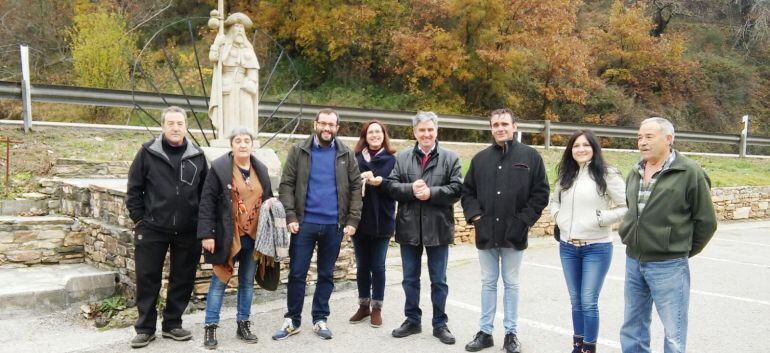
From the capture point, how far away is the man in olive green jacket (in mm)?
3678

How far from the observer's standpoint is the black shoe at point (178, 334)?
4.86 m

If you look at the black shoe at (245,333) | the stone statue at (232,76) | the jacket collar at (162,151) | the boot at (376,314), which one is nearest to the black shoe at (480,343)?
the boot at (376,314)

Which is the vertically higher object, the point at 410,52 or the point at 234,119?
the point at 410,52

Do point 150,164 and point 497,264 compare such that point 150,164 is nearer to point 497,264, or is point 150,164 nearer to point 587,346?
point 497,264

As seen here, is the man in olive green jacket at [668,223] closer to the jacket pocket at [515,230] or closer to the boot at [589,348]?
the boot at [589,348]

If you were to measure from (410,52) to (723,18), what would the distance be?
739 inches

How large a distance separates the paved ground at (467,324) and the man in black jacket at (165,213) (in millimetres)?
251

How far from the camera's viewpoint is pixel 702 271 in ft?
26.2

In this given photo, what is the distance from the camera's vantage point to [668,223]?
145 inches

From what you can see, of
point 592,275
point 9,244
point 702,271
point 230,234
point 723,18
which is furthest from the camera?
point 723,18

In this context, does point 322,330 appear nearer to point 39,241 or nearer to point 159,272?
point 159,272

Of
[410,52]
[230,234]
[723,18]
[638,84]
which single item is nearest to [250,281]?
[230,234]

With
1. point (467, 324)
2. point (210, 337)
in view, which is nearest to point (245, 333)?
point (210, 337)

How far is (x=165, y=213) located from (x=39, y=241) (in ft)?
9.01
